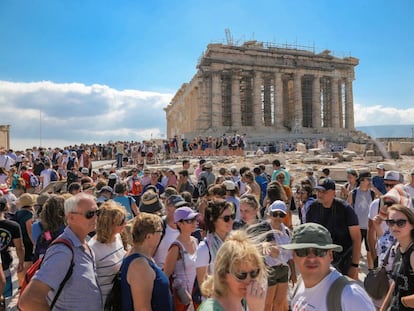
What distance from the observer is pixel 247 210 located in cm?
489

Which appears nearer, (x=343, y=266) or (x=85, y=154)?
(x=343, y=266)

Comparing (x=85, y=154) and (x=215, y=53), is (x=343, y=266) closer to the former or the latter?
(x=85, y=154)

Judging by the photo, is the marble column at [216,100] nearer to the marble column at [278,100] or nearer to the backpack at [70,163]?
the marble column at [278,100]

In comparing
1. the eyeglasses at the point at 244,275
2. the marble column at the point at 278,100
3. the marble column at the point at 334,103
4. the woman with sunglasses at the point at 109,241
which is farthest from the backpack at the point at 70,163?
the marble column at the point at 334,103

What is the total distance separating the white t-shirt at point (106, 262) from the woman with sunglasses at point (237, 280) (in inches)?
56.5

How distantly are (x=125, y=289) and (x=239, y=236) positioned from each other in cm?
119

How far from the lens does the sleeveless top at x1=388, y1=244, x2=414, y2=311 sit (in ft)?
9.75

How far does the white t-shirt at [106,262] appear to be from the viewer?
334cm

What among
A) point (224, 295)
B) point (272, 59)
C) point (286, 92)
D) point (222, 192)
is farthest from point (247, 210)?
point (286, 92)

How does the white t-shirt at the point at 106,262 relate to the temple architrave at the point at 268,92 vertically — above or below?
below

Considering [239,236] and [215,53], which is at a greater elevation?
[215,53]

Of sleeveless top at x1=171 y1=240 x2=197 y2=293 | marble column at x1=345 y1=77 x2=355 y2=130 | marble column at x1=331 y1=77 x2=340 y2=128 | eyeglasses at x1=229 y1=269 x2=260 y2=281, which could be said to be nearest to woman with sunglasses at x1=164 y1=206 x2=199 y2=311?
sleeveless top at x1=171 y1=240 x2=197 y2=293

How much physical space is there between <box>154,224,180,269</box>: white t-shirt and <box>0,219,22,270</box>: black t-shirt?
6.10 ft

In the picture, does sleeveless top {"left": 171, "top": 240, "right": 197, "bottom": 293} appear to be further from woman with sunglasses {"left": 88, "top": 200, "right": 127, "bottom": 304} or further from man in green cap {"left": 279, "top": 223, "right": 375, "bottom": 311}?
man in green cap {"left": 279, "top": 223, "right": 375, "bottom": 311}
